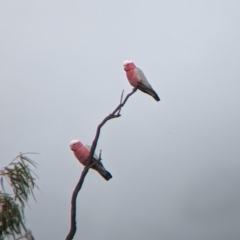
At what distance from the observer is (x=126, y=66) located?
9.39 meters

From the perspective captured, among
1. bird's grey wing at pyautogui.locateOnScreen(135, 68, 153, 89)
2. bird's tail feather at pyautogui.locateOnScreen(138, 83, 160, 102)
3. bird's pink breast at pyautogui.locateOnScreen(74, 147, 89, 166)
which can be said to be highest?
bird's grey wing at pyautogui.locateOnScreen(135, 68, 153, 89)

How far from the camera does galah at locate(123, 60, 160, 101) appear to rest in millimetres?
9035

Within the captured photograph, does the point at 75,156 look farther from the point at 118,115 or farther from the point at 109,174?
A: the point at 118,115

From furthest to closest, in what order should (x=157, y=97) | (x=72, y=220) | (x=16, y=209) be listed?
1. (x=157, y=97)
2. (x=16, y=209)
3. (x=72, y=220)

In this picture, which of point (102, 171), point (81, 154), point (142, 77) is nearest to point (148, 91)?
Result: point (142, 77)

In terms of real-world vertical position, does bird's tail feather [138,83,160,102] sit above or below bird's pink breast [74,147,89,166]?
above

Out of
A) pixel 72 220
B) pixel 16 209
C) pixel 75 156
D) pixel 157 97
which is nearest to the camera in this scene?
pixel 72 220

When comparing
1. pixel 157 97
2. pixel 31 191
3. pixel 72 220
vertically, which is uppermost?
pixel 157 97

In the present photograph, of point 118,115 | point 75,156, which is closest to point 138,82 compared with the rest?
point 75,156

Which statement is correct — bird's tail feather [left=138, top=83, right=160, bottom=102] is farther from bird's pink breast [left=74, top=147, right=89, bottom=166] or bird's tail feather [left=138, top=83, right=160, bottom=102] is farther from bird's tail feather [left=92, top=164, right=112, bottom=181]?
bird's tail feather [left=92, top=164, right=112, bottom=181]

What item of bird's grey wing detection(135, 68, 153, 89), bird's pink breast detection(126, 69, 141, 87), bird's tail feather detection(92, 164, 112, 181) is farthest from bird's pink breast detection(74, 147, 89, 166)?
bird's grey wing detection(135, 68, 153, 89)

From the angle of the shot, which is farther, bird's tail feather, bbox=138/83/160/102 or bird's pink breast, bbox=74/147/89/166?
bird's tail feather, bbox=138/83/160/102

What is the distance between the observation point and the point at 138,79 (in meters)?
9.02

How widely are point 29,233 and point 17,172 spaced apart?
0.72 meters
